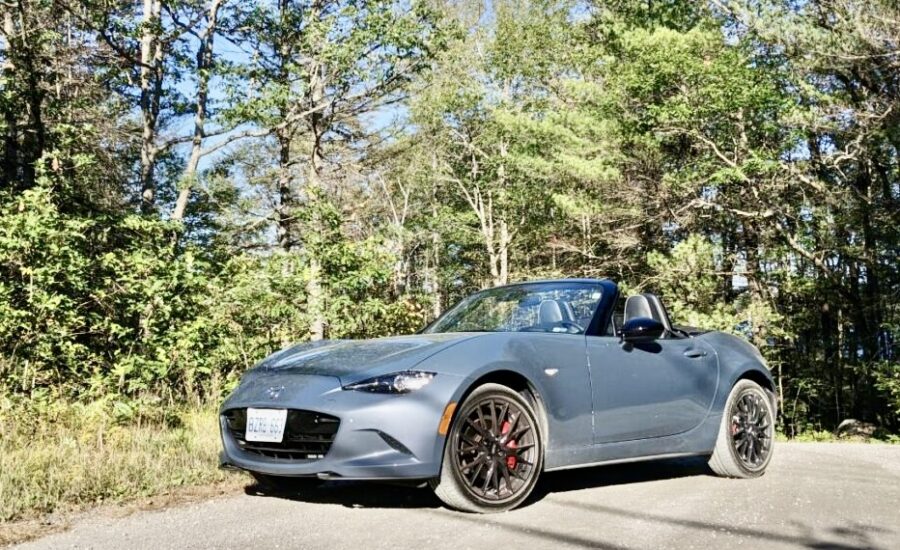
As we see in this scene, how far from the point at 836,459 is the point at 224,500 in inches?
209

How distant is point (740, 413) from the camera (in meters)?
5.93

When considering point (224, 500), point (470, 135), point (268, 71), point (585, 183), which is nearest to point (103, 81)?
point (268, 71)

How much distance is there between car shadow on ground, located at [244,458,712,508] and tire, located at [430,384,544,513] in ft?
0.70

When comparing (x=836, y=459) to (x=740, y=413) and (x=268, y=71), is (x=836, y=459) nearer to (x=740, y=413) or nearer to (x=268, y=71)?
(x=740, y=413)

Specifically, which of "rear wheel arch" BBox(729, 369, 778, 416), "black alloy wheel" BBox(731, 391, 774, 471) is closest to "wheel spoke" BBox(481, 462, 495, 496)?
"black alloy wheel" BBox(731, 391, 774, 471)

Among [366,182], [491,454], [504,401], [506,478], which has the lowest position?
[506,478]

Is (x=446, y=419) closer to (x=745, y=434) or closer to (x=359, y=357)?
(x=359, y=357)

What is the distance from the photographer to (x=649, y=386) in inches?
205

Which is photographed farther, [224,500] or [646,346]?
[646,346]

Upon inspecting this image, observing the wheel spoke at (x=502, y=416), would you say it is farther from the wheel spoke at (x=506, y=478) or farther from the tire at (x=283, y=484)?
the tire at (x=283, y=484)

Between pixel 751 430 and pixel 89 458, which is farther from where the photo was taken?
pixel 751 430

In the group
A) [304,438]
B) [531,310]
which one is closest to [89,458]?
[304,438]

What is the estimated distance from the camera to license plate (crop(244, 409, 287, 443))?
426 cm

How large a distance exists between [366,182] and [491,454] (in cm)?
2272
